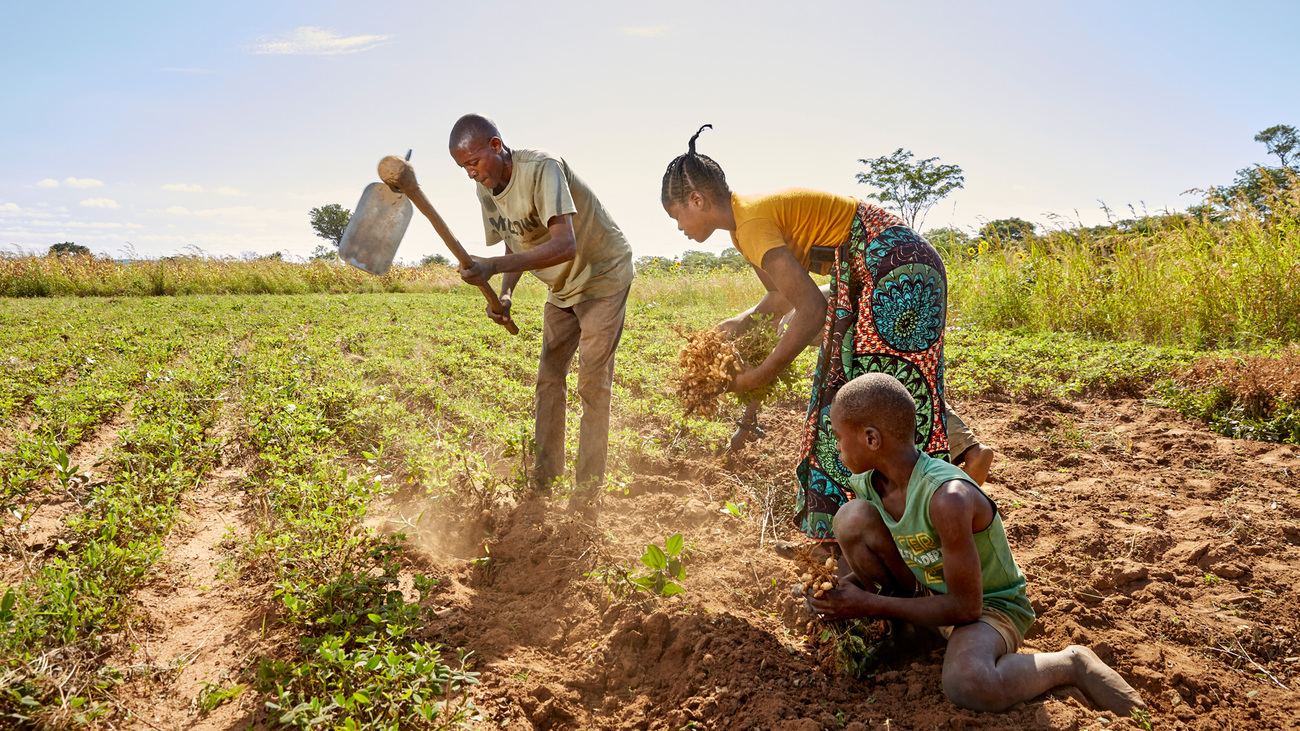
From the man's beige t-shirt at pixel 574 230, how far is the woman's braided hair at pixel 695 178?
1.80ft

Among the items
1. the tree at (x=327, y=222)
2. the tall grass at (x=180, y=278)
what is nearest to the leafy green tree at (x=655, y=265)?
the tall grass at (x=180, y=278)

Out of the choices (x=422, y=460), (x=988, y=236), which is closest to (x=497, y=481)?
(x=422, y=460)

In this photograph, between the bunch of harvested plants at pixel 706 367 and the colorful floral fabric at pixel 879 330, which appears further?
the bunch of harvested plants at pixel 706 367

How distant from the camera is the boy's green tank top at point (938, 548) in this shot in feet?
6.68

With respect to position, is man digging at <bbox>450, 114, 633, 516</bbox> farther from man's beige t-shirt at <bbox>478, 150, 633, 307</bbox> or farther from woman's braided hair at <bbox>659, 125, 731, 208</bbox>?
woman's braided hair at <bbox>659, 125, 731, 208</bbox>

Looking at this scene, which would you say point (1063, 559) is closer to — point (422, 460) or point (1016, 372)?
point (422, 460)

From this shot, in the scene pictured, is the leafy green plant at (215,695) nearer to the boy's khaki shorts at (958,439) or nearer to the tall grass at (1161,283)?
the boy's khaki shorts at (958,439)

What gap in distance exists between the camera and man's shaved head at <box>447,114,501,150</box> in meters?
3.10

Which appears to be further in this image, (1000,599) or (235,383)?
(235,383)

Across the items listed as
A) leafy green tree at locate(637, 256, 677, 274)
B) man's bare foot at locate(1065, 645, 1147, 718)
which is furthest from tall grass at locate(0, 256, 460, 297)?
man's bare foot at locate(1065, 645, 1147, 718)

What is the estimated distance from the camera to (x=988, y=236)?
33.4 ft

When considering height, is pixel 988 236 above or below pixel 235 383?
above

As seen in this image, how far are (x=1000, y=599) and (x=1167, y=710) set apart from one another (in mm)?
585

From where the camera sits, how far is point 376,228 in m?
3.10
